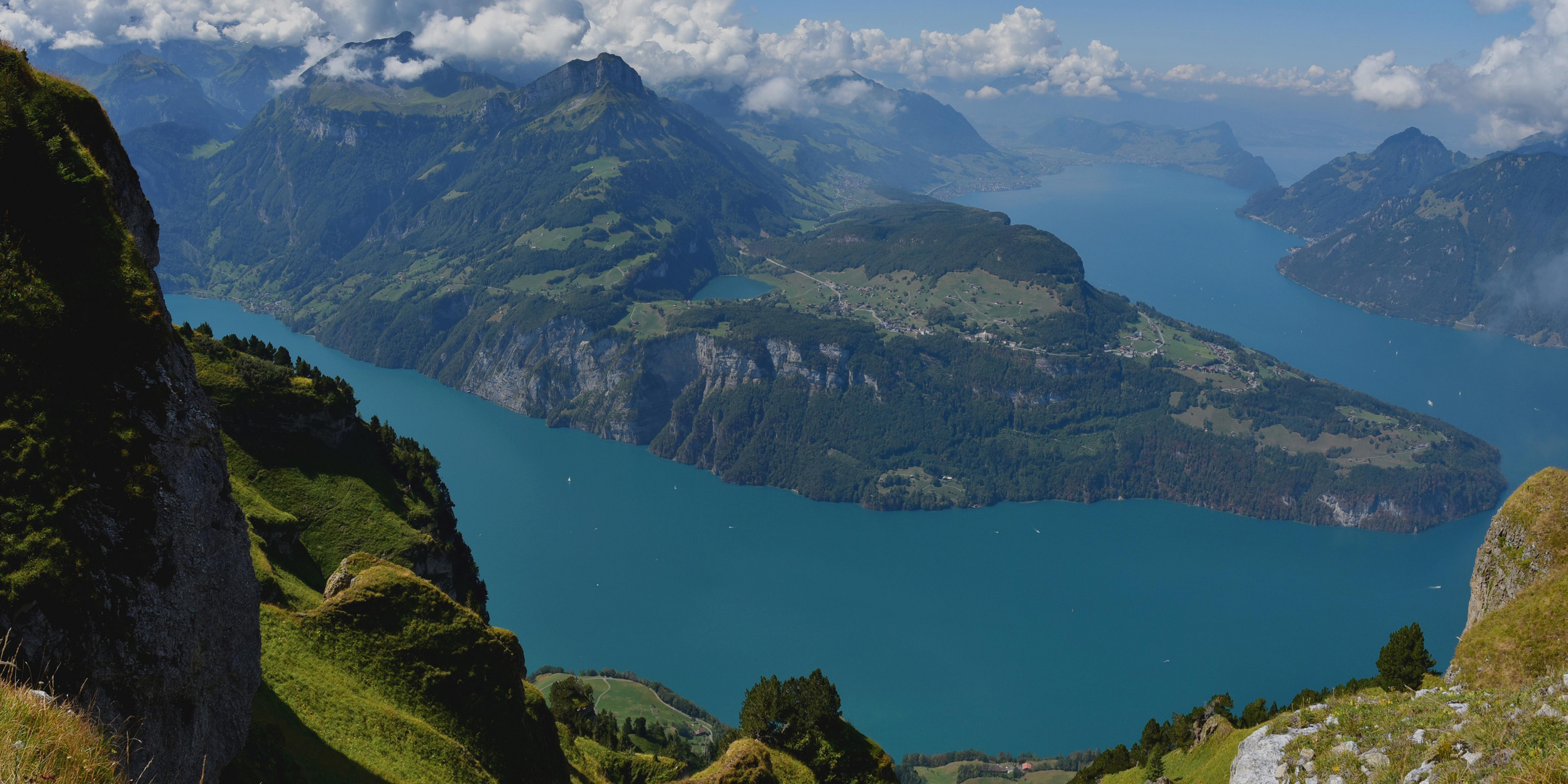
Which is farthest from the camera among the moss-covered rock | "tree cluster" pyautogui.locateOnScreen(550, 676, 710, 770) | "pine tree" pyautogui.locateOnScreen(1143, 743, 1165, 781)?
"tree cluster" pyautogui.locateOnScreen(550, 676, 710, 770)

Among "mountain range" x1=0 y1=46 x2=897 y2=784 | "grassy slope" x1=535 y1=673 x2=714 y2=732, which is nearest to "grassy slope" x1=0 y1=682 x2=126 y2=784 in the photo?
"mountain range" x1=0 y1=46 x2=897 y2=784

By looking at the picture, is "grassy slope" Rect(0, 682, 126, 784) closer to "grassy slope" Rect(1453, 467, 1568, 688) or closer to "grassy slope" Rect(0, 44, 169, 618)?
"grassy slope" Rect(0, 44, 169, 618)

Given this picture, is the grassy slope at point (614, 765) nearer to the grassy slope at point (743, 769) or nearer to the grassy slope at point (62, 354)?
the grassy slope at point (743, 769)

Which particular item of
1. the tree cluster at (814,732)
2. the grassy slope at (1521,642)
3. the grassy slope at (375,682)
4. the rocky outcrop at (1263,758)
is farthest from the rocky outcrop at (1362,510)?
the grassy slope at (375,682)

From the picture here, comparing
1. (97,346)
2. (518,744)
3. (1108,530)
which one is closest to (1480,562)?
(518,744)

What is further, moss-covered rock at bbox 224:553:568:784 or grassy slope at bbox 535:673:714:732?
grassy slope at bbox 535:673:714:732

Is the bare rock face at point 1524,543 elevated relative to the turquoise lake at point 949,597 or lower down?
elevated
